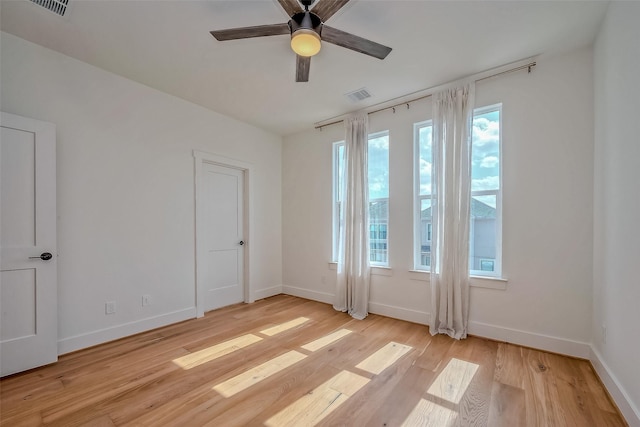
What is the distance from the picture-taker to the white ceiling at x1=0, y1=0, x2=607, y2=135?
2098 millimetres

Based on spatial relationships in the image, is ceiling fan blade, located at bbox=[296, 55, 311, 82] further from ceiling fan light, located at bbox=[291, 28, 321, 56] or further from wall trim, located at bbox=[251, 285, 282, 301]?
wall trim, located at bbox=[251, 285, 282, 301]

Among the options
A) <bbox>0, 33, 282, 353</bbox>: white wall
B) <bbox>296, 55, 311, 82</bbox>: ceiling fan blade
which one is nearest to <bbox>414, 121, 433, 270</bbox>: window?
<bbox>296, 55, 311, 82</bbox>: ceiling fan blade

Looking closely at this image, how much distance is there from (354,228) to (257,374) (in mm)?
2200

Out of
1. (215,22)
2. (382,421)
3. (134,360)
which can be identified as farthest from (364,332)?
(215,22)

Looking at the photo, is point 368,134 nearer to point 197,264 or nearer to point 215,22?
point 215,22

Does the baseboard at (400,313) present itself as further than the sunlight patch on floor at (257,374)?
Yes

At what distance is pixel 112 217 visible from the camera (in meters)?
3.00

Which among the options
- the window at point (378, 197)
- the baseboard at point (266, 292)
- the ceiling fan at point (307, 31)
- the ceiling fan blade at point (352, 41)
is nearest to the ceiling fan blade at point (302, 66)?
the ceiling fan at point (307, 31)

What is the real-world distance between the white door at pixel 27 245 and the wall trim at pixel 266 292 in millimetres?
2434

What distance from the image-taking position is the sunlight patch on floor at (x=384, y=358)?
2.44 m

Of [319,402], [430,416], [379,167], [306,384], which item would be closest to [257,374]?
[306,384]

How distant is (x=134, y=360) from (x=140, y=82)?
9.77ft

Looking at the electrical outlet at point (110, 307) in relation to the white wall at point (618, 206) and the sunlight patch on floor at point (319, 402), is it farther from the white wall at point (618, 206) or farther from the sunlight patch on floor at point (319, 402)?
the white wall at point (618, 206)

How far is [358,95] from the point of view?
11.5 ft
